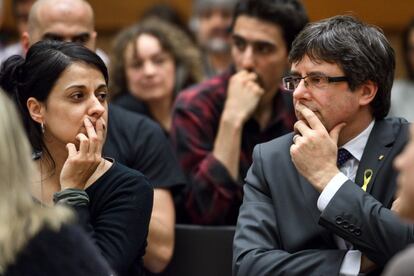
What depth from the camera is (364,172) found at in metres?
3.07

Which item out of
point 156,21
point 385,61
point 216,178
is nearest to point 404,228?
point 385,61

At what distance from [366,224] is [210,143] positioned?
1.44 meters

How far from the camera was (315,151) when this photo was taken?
9.90ft

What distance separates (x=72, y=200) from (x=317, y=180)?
2.55 feet

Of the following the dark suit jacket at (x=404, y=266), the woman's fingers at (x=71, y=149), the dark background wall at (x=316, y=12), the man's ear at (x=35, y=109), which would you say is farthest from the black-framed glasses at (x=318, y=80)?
the dark background wall at (x=316, y=12)

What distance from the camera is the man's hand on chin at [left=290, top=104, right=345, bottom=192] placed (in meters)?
2.99

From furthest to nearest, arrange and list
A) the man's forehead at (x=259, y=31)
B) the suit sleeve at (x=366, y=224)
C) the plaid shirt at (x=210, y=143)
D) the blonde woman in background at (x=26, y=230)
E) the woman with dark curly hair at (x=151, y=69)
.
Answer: the woman with dark curly hair at (x=151, y=69) < the man's forehead at (x=259, y=31) < the plaid shirt at (x=210, y=143) < the suit sleeve at (x=366, y=224) < the blonde woman in background at (x=26, y=230)

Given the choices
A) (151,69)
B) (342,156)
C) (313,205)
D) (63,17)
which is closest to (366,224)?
(313,205)

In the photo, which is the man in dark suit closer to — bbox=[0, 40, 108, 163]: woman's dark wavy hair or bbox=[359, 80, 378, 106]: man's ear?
bbox=[359, 80, 378, 106]: man's ear

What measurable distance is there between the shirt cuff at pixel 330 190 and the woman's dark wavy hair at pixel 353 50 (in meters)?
Result: 0.33

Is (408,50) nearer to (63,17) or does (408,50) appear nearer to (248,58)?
(248,58)

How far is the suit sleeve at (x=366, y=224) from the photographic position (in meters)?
2.83

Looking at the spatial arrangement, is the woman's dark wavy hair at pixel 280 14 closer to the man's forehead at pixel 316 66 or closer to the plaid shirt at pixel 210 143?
the plaid shirt at pixel 210 143

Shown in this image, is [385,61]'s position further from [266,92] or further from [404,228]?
[266,92]
